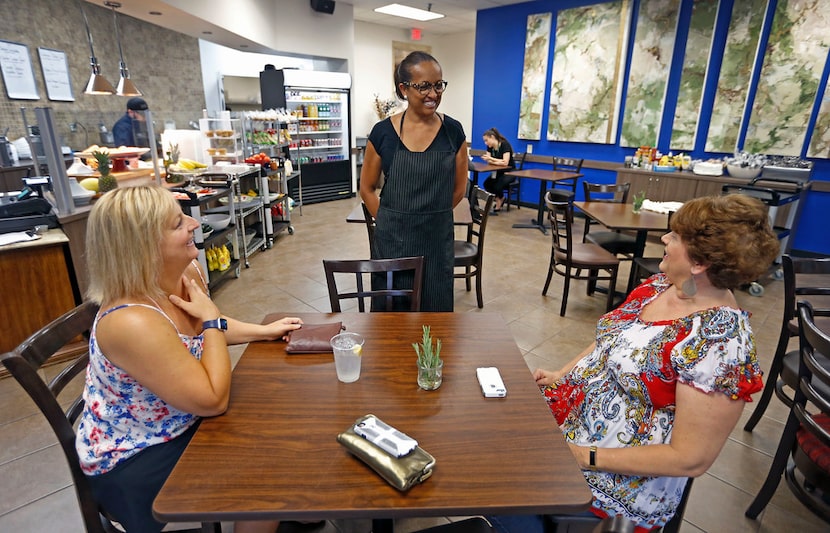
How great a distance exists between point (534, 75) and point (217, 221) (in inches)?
228

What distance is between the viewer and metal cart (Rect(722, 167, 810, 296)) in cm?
445

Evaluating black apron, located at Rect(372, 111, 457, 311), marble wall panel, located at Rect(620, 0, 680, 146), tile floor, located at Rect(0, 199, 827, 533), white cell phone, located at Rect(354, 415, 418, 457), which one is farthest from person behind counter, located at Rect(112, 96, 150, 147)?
marble wall panel, located at Rect(620, 0, 680, 146)

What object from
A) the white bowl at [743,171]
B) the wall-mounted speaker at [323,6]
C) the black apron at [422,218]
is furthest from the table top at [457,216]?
the wall-mounted speaker at [323,6]

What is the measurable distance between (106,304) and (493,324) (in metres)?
1.22

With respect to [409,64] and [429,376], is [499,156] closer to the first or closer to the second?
[409,64]

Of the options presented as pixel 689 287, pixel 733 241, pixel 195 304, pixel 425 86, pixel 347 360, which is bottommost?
pixel 347 360

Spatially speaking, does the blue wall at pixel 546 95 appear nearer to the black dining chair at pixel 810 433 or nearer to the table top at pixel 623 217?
the table top at pixel 623 217

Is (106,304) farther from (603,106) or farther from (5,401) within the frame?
(603,106)

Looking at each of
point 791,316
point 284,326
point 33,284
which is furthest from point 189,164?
point 791,316

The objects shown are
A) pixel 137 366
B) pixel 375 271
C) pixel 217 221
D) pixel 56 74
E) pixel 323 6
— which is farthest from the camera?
pixel 323 6

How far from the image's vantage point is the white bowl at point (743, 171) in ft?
16.7

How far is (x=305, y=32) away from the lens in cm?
746

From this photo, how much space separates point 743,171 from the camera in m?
5.14

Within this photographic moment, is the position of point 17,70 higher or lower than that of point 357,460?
higher
